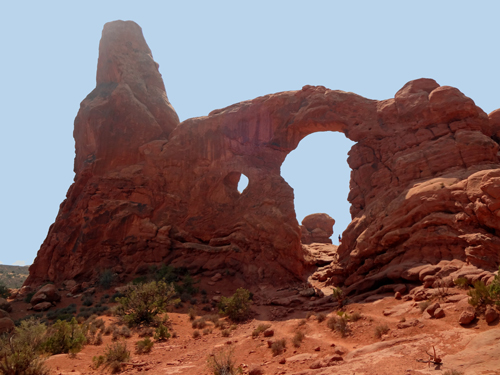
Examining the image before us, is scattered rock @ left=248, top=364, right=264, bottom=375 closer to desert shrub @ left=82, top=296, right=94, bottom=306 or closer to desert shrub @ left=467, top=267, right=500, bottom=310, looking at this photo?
desert shrub @ left=467, top=267, right=500, bottom=310

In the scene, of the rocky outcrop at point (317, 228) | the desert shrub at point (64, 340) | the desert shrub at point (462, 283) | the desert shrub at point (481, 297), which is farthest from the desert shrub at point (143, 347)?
the rocky outcrop at point (317, 228)

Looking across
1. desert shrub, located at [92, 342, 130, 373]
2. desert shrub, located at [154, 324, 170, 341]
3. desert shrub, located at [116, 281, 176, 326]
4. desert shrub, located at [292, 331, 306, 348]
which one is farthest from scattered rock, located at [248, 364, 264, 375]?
desert shrub, located at [116, 281, 176, 326]

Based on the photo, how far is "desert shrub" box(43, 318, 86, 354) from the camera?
416 inches

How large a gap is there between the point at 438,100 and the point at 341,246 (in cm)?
952

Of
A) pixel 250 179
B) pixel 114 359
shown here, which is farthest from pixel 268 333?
pixel 250 179

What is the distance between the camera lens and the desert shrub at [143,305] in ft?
47.8

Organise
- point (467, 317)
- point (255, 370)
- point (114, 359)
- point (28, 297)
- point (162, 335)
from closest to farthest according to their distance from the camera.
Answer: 1. point (255, 370)
2. point (467, 317)
3. point (114, 359)
4. point (162, 335)
5. point (28, 297)

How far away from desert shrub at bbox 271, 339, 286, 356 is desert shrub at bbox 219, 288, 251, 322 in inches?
197

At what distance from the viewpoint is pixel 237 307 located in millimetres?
15219

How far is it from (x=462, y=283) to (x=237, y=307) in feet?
28.0

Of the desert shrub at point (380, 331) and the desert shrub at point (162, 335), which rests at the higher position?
the desert shrub at point (380, 331)

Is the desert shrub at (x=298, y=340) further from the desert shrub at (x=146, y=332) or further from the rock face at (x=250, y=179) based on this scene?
the rock face at (x=250, y=179)

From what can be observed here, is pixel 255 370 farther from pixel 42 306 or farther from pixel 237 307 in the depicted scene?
pixel 42 306

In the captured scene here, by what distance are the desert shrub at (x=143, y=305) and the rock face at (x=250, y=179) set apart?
6.49 meters
